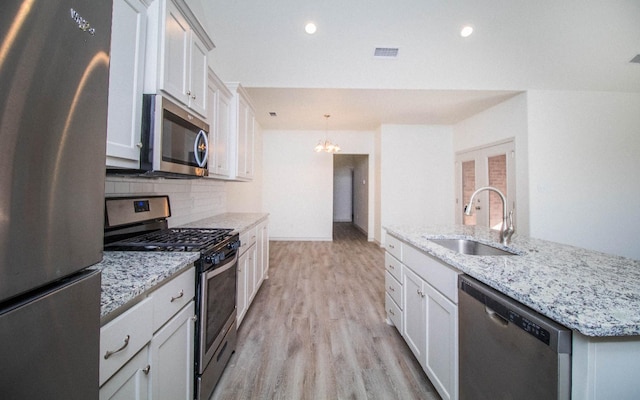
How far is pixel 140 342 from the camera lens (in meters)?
0.85

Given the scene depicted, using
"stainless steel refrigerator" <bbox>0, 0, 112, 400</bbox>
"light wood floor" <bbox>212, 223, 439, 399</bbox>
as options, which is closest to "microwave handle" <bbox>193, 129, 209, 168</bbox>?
"stainless steel refrigerator" <bbox>0, 0, 112, 400</bbox>

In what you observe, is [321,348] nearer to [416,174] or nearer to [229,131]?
[229,131]

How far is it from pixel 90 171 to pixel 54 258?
187 mm

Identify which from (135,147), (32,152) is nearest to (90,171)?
(32,152)

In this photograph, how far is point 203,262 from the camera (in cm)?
128

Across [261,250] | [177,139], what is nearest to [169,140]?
[177,139]

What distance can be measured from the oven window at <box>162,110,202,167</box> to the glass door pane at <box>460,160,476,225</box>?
16.9 ft

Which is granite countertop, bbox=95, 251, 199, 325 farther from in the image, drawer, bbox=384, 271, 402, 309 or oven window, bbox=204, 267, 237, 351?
drawer, bbox=384, 271, 402, 309

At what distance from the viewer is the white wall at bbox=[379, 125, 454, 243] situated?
5566mm

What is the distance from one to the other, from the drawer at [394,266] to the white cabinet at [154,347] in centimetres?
148

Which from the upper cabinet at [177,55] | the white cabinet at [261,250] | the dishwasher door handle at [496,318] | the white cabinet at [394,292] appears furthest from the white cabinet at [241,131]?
the dishwasher door handle at [496,318]

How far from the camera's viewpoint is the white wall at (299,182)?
19.7 feet

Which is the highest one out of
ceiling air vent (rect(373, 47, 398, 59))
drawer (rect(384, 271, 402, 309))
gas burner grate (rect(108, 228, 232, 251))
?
ceiling air vent (rect(373, 47, 398, 59))

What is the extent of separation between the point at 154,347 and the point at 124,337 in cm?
21
